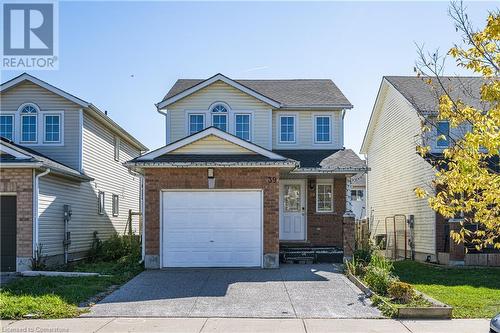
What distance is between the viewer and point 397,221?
25422 millimetres

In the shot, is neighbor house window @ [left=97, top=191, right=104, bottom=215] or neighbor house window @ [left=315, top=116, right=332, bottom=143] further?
neighbor house window @ [left=97, top=191, right=104, bottom=215]

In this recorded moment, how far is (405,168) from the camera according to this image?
24.1 metres

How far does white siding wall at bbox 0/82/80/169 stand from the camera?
798 inches

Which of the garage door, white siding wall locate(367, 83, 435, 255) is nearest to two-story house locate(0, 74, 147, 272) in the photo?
the garage door

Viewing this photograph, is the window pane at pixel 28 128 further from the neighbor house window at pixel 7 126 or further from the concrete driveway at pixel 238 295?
the concrete driveway at pixel 238 295

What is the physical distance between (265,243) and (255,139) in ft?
17.5

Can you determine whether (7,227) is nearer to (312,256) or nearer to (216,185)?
(216,185)

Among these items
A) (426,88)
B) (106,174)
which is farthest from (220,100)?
(426,88)

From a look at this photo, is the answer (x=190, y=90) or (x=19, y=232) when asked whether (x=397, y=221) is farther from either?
(x=19, y=232)

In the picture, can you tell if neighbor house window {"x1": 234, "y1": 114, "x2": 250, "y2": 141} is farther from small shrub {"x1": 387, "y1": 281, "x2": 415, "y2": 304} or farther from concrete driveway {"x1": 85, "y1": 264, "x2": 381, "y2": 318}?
small shrub {"x1": 387, "y1": 281, "x2": 415, "y2": 304}

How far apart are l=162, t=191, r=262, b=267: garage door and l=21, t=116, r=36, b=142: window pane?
6421 mm

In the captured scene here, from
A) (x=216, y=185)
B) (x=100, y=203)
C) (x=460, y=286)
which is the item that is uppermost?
(x=216, y=185)

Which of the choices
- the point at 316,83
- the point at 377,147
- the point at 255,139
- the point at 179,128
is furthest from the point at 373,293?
the point at 377,147

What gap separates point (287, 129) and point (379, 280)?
9.78m
